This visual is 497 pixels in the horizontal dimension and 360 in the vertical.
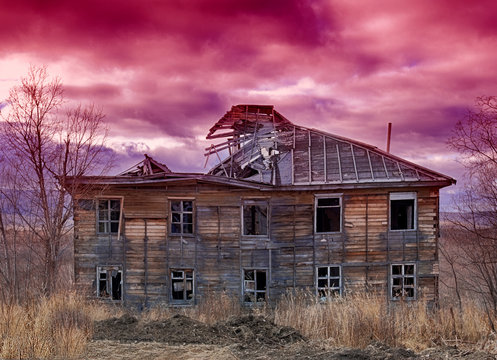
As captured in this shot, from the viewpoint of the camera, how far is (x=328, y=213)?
909 inches

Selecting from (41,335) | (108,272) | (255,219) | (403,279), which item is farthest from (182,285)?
(41,335)

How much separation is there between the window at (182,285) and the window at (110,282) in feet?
7.72

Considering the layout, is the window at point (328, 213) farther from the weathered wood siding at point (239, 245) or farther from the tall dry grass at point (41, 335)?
the tall dry grass at point (41, 335)

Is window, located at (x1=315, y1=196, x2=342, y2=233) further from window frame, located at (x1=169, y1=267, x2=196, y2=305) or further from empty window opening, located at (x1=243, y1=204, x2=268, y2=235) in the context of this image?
window frame, located at (x1=169, y1=267, x2=196, y2=305)

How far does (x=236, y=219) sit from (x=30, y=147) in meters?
8.85

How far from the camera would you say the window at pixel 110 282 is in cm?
1922

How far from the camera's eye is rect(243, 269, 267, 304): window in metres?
19.0

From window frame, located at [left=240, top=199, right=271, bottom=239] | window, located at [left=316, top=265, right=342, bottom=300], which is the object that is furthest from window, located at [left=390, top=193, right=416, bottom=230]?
window frame, located at [left=240, top=199, right=271, bottom=239]

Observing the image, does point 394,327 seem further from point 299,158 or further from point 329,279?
point 299,158

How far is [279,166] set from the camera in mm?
20891

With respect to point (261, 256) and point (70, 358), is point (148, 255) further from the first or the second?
point (70, 358)

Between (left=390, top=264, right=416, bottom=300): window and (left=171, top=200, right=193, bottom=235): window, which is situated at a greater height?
(left=171, top=200, right=193, bottom=235): window

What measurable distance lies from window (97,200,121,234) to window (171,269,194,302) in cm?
341

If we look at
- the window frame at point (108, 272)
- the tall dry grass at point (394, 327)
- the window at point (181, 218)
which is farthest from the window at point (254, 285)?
the tall dry grass at point (394, 327)
